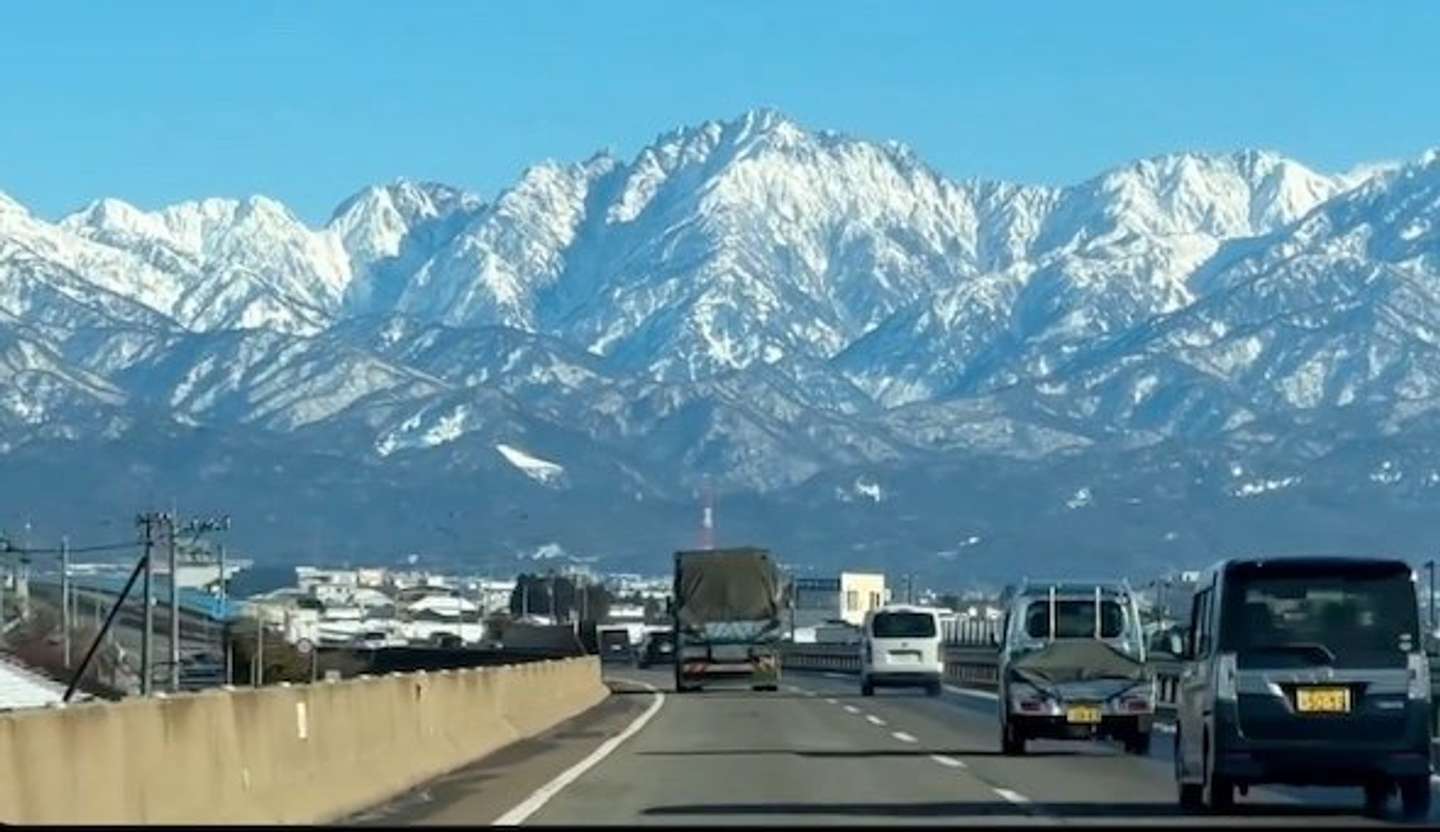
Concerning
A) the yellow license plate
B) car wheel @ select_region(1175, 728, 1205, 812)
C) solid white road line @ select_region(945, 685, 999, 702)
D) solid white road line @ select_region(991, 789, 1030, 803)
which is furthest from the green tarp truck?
the yellow license plate

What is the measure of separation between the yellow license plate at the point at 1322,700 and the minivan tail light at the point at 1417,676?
0.47 metres

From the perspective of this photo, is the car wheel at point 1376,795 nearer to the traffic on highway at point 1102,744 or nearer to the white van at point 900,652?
the traffic on highway at point 1102,744

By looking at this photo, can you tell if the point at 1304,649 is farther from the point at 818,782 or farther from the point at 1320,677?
the point at 818,782

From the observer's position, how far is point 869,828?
25.1m

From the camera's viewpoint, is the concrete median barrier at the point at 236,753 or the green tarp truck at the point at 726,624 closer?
the concrete median barrier at the point at 236,753

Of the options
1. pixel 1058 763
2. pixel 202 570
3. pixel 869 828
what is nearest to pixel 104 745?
pixel 869 828

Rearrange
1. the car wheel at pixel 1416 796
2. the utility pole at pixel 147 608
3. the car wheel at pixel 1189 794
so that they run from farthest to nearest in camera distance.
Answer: the utility pole at pixel 147 608 → the car wheel at pixel 1189 794 → the car wheel at pixel 1416 796

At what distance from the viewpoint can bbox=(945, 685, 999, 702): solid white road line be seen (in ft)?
232

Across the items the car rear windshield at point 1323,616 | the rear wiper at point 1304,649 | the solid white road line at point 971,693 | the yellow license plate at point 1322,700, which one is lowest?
the solid white road line at point 971,693

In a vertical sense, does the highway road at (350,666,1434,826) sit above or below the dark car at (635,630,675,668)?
below

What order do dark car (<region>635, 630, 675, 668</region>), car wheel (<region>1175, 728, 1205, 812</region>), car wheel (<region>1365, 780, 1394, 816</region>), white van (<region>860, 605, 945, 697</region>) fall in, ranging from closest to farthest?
car wheel (<region>1365, 780, 1394, 816</region>) → car wheel (<region>1175, 728, 1205, 812</region>) → white van (<region>860, 605, 945, 697</region>) → dark car (<region>635, 630, 675, 668</region>)

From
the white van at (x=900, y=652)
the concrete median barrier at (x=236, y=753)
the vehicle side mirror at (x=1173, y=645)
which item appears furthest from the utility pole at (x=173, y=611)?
the vehicle side mirror at (x=1173, y=645)

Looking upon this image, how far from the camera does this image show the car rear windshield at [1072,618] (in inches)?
1607

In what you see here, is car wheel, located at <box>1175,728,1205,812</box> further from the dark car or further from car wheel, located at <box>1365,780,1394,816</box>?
the dark car
